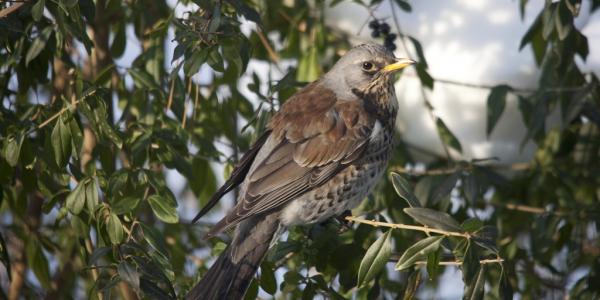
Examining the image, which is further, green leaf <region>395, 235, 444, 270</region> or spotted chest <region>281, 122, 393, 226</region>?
spotted chest <region>281, 122, 393, 226</region>

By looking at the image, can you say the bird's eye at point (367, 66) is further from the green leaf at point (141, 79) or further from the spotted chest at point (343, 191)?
the green leaf at point (141, 79)

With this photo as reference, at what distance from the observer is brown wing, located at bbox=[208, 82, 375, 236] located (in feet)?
11.5

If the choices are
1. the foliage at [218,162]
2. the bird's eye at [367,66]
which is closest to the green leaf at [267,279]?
the foliage at [218,162]

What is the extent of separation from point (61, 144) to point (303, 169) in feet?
3.08

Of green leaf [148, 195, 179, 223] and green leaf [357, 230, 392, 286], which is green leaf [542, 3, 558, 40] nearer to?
green leaf [357, 230, 392, 286]

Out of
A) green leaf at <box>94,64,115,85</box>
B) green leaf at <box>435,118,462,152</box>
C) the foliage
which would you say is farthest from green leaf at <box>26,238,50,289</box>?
green leaf at <box>435,118,462,152</box>

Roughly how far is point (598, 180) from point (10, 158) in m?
2.77

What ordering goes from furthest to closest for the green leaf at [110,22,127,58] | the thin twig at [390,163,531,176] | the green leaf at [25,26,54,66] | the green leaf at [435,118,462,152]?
the green leaf at [110,22,127,58] → the green leaf at [435,118,462,152] → the thin twig at [390,163,531,176] → the green leaf at [25,26,54,66]

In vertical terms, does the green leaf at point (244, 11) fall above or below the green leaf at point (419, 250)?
above

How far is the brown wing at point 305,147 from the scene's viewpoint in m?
3.49

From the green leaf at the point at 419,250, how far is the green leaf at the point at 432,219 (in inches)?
1.4

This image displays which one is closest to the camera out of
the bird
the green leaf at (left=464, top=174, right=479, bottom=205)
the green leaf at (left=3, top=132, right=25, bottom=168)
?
the green leaf at (left=3, top=132, right=25, bottom=168)

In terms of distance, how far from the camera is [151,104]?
3.64 metres

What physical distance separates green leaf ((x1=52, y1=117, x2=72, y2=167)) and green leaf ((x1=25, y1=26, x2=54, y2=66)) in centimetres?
34
